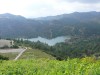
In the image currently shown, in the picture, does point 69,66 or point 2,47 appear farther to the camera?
point 2,47

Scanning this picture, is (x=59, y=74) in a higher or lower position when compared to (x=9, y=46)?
higher

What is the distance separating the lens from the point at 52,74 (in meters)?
10.8

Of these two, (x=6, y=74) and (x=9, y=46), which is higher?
(x=6, y=74)

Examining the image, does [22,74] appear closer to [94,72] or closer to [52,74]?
[52,74]

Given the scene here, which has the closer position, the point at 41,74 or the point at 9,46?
the point at 41,74

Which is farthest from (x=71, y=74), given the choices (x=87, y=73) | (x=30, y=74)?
(x=30, y=74)

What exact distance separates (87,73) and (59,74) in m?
1.14

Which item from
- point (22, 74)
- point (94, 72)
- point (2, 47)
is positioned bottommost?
point (2, 47)

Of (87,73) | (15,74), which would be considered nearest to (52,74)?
(87,73)

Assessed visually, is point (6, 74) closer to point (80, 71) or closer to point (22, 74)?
point (22, 74)

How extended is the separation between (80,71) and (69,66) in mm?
2181

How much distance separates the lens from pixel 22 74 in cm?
1327

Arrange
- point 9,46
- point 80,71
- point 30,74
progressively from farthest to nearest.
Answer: point 9,46
point 30,74
point 80,71

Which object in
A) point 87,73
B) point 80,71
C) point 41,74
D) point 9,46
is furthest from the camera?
point 9,46
